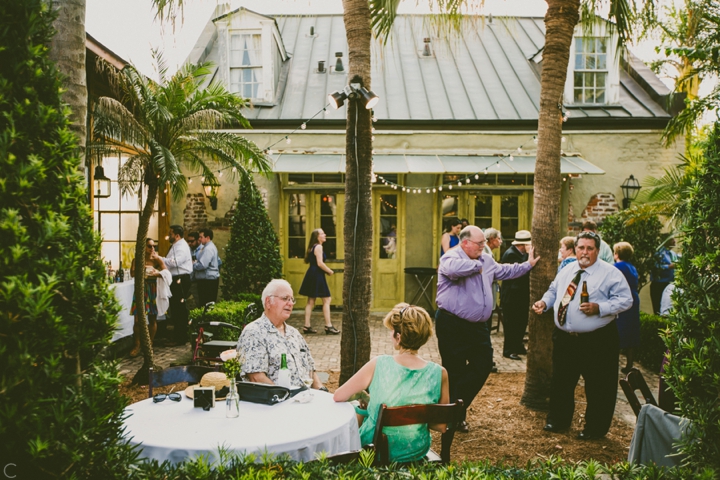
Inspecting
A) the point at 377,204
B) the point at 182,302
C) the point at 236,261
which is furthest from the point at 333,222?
the point at 182,302

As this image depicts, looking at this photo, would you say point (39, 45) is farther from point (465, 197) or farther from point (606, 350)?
point (465, 197)

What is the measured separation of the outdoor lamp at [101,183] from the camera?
920cm

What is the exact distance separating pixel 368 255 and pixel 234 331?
323cm

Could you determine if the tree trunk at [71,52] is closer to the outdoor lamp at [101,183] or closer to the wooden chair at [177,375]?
the wooden chair at [177,375]

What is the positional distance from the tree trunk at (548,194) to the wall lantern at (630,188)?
6831mm

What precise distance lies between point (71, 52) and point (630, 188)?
11.1 metres

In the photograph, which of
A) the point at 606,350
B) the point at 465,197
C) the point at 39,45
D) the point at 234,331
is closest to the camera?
the point at 39,45

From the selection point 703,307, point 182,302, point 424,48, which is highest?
point 424,48

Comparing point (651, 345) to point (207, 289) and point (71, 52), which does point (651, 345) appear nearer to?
point (207, 289)

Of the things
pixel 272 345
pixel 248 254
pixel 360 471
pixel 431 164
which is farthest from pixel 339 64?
pixel 360 471

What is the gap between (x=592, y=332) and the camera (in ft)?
16.1

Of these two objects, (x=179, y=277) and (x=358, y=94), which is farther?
(x=179, y=277)

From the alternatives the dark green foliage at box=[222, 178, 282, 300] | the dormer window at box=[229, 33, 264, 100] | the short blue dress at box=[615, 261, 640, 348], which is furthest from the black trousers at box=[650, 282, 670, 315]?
the dormer window at box=[229, 33, 264, 100]

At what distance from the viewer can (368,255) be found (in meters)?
5.43
